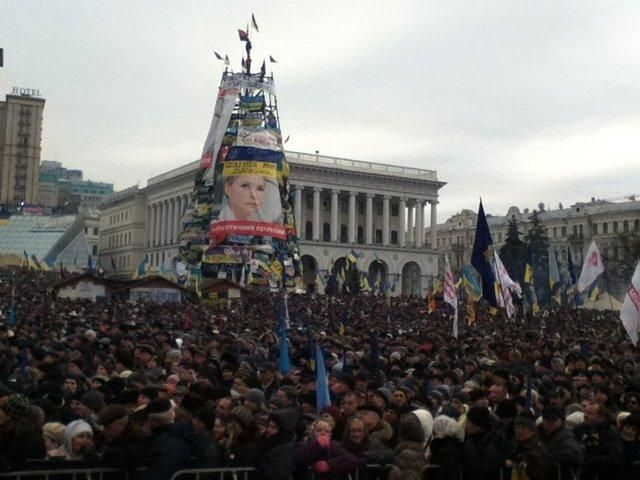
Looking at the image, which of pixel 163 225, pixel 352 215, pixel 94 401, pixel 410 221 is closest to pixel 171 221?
pixel 163 225

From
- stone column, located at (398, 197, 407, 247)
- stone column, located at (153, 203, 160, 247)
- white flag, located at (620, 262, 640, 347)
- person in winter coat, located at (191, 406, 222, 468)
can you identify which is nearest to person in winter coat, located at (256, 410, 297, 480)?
person in winter coat, located at (191, 406, 222, 468)

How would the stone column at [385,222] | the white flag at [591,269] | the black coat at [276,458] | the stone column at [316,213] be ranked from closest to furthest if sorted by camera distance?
the black coat at [276,458] → the white flag at [591,269] → the stone column at [316,213] → the stone column at [385,222]

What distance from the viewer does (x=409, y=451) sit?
5.73 meters

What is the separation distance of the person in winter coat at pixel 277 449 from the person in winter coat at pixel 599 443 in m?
2.33

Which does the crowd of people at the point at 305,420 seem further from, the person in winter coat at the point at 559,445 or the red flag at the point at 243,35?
the red flag at the point at 243,35

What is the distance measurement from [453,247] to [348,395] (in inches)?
3886

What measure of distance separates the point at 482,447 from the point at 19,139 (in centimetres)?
11658

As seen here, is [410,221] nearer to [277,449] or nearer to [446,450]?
[446,450]

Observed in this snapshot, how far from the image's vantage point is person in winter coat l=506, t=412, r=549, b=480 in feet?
19.4

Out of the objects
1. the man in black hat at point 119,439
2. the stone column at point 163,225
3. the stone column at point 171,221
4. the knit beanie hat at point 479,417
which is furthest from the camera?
the stone column at point 163,225

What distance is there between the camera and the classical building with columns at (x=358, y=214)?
7588cm

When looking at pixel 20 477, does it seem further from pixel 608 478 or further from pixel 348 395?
pixel 608 478

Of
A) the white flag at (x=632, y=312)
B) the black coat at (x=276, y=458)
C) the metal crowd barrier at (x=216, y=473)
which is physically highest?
the white flag at (x=632, y=312)

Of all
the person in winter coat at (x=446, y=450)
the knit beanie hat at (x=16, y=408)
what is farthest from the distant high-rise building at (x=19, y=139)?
the person in winter coat at (x=446, y=450)
